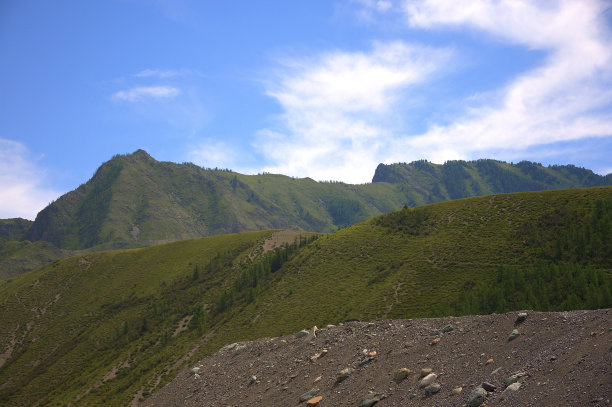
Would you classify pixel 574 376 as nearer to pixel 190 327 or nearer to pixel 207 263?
pixel 190 327

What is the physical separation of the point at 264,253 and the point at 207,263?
27329 mm

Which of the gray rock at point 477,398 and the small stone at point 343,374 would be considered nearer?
the gray rock at point 477,398

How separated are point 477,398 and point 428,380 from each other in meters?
3.30

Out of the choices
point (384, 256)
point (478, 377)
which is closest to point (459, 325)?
point (478, 377)

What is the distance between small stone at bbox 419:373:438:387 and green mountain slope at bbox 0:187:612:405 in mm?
66023

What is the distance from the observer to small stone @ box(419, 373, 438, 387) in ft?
59.1

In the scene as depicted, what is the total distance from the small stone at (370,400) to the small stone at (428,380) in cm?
228

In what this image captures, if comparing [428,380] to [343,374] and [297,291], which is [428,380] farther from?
[297,291]

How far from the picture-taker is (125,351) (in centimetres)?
12606

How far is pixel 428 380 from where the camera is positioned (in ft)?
59.4

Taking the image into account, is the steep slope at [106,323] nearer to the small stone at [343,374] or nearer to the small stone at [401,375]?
the small stone at [343,374]

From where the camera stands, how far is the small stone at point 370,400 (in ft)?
61.2

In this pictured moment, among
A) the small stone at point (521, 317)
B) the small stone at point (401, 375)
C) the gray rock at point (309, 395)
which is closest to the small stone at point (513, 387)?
the small stone at point (401, 375)

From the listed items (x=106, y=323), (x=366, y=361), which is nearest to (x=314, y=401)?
(x=366, y=361)
